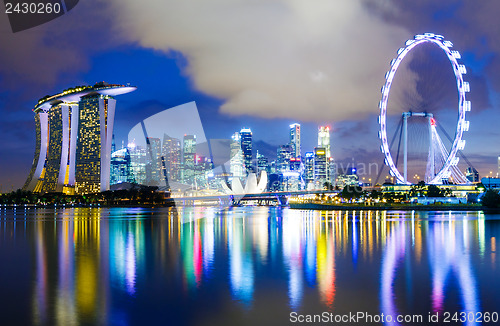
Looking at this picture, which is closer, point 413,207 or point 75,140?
point 413,207

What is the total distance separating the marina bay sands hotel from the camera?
12769 centimetres

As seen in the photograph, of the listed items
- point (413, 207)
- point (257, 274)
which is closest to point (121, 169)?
point (413, 207)

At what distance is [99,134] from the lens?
5074 inches

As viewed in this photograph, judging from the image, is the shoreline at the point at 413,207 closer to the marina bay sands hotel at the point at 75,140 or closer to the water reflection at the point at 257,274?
the water reflection at the point at 257,274

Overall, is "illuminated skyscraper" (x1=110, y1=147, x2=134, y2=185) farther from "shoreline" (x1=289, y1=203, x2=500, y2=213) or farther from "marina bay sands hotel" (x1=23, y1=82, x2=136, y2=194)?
"shoreline" (x1=289, y1=203, x2=500, y2=213)

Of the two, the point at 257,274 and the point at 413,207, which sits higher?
→ the point at 257,274

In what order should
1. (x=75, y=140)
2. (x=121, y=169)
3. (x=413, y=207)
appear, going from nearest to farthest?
(x=413, y=207) < (x=75, y=140) < (x=121, y=169)

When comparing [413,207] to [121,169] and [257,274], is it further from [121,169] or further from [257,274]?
[121,169]

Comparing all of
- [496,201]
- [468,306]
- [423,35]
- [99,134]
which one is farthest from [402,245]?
[99,134]

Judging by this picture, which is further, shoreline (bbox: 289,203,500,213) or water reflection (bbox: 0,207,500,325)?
shoreline (bbox: 289,203,500,213)

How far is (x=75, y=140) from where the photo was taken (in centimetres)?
13538

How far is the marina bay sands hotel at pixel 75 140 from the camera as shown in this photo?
128 metres

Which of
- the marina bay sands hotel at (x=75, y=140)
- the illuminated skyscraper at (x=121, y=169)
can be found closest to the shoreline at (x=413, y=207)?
the marina bay sands hotel at (x=75, y=140)

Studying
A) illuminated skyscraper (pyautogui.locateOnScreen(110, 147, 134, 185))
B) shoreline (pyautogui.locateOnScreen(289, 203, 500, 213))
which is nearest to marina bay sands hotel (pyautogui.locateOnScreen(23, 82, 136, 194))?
illuminated skyscraper (pyautogui.locateOnScreen(110, 147, 134, 185))
